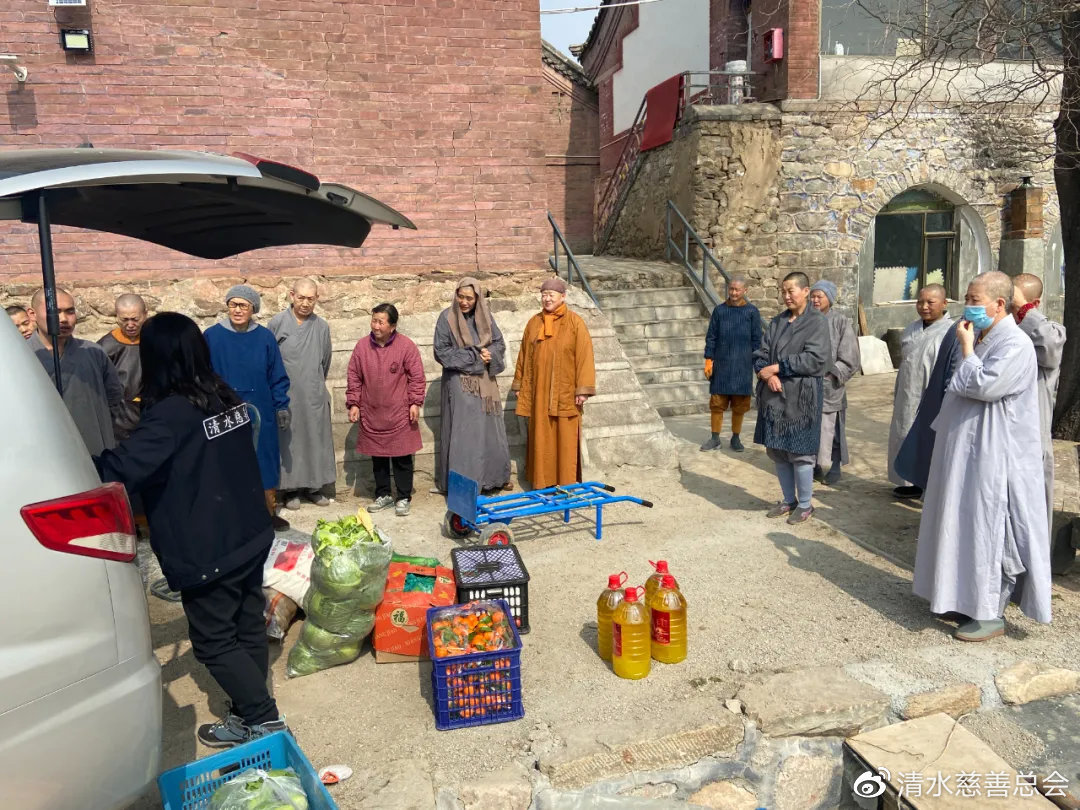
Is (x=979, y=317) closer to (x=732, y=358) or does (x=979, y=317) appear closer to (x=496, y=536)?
(x=496, y=536)

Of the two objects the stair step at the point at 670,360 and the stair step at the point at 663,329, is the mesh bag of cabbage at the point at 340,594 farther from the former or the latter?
the stair step at the point at 663,329

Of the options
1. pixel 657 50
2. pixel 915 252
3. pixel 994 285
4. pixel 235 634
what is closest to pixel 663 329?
pixel 915 252

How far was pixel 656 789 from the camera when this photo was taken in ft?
10.5

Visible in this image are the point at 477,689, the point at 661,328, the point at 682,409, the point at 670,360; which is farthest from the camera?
the point at 661,328

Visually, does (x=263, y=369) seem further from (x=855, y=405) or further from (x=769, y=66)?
(x=769, y=66)

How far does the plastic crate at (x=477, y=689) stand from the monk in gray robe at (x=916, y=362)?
4.08 m

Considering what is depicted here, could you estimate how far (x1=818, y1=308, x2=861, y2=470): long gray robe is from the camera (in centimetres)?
677

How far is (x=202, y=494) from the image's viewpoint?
2.91 metres

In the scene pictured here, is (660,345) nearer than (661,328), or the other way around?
(660,345)

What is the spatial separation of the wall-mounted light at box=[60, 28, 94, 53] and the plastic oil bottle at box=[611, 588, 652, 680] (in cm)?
647

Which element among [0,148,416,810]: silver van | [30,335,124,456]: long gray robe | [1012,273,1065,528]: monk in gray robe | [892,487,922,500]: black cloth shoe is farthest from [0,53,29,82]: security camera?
[892,487,922,500]: black cloth shoe

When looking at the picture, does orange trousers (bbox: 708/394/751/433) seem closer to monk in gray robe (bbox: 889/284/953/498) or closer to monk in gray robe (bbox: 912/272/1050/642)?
monk in gray robe (bbox: 889/284/953/498)

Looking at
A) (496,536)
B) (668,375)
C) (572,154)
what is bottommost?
(496,536)

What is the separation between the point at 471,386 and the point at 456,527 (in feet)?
3.93
